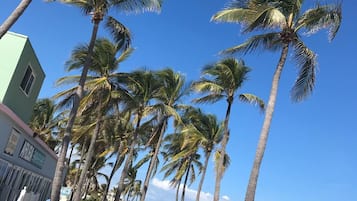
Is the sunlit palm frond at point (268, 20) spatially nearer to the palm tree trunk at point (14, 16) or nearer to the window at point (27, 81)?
the palm tree trunk at point (14, 16)

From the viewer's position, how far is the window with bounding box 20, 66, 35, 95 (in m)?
17.7

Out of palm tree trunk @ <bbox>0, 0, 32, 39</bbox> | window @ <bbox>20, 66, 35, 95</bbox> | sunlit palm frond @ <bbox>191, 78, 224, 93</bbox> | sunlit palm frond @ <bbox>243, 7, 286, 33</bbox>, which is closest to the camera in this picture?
palm tree trunk @ <bbox>0, 0, 32, 39</bbox>

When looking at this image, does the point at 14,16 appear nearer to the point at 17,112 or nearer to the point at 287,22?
the point at 17,112

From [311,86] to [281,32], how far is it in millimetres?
2400

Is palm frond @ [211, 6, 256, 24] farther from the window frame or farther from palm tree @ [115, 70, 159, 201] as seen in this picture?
palm tree @ [115, 70, 159, 201]

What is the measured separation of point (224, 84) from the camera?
22.8m

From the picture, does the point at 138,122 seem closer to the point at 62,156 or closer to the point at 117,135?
the point at 62,156

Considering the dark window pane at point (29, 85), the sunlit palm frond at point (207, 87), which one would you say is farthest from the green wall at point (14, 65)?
the sunlit palm frond at point (207, 87)

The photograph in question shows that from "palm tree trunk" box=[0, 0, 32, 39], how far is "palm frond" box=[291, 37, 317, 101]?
9121 millimetres

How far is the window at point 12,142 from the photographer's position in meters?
15.5

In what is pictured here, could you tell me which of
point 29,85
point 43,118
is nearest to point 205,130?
point 29,85

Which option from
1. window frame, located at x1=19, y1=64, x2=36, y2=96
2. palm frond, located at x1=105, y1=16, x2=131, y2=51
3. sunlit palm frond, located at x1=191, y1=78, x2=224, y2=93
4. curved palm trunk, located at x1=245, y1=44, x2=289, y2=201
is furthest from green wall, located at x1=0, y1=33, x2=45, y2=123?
curved palm trunk, located at x1=245, y1=44, x2=289, y2=201

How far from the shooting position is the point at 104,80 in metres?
21.8

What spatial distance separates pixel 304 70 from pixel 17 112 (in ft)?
38.4
